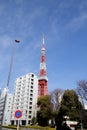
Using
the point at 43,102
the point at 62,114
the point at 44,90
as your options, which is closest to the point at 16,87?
the point at 44,90

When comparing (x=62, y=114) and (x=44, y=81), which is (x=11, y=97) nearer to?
(x=44, y=81)

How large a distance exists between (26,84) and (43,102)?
76.4 feet

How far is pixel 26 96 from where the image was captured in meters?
80.9

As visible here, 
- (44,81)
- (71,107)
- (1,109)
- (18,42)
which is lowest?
(1,109)

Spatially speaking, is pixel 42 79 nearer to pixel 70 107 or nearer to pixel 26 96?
pixel 26 96

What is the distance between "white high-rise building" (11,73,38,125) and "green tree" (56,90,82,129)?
94.8 feet

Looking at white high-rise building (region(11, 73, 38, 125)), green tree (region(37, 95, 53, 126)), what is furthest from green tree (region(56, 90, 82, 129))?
white high-rise building (region(11, 73, 38, 125))

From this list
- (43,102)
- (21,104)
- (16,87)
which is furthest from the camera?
(16,87)

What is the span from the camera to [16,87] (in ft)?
286

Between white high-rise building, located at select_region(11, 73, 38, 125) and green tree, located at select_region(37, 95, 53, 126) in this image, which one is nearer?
green tree, located at select_region(37, 95, 53, 126)

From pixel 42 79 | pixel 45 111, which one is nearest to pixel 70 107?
pixel 45 111

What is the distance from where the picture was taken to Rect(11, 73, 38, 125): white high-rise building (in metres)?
79.2

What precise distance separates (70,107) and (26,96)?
3381 centimetres

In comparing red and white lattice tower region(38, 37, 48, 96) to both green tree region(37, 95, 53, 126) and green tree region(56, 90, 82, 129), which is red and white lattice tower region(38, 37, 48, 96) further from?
green tree region(56, 90, 82, 129)
